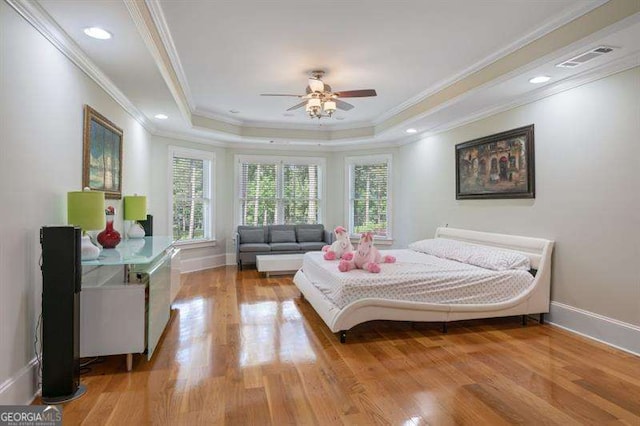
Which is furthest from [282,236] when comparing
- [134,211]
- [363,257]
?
[363,257]

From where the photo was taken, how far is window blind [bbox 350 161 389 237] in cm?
739

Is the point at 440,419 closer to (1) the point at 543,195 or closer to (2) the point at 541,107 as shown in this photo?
(1) the point at 543,195

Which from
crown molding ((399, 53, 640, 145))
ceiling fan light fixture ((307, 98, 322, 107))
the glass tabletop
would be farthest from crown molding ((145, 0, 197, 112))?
crown molding ((399, 53, 640, 145))

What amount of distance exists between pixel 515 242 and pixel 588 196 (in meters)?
0.93

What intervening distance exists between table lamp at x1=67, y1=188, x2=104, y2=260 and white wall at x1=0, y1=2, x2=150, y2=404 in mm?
→ 151

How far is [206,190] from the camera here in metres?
7.02

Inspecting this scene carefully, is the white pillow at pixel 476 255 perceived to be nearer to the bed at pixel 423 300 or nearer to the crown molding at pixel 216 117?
the bed at pixel 423 300

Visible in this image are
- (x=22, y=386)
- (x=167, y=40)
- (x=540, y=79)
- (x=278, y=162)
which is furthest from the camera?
(x=278, y=162)

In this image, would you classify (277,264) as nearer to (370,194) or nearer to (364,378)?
(370,194)

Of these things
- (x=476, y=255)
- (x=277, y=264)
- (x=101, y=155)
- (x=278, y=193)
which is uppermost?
(x=101, y=155)

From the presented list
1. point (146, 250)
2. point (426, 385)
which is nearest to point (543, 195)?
point (426, 385)

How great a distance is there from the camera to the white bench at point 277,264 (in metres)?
6.00

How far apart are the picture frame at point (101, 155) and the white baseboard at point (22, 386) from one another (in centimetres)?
156

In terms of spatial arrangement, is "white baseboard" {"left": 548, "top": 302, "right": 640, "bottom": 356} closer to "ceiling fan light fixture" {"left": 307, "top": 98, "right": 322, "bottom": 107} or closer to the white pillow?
the white pillow
